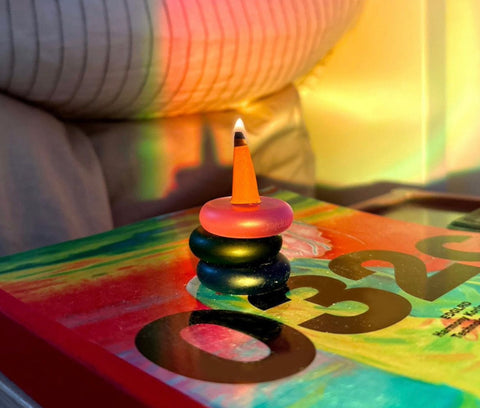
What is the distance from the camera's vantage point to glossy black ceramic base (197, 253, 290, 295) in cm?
56

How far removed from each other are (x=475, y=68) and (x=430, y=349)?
60 centimetres

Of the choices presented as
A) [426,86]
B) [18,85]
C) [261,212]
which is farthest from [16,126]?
[426,86]

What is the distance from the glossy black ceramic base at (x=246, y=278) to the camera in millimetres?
563

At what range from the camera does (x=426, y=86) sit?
0.99m

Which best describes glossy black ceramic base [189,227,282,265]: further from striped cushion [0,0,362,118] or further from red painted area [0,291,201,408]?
striped cushion [0,0,362,118]

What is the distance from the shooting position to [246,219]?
1.80 ft

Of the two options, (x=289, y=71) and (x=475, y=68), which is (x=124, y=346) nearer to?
(x=289, y=71)

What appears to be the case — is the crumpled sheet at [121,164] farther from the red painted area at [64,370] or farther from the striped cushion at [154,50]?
the red painted area at [64,370]

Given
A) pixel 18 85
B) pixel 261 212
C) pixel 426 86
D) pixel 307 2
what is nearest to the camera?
pixel 261 212

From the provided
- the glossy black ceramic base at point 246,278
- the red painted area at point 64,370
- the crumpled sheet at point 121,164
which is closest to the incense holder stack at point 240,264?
the glossy black ceramic base at point 246,278

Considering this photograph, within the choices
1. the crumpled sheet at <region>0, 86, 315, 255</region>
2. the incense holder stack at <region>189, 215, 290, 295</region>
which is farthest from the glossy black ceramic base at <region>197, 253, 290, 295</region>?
the crumpled sheet at <region>0, 86, 315, 255</region>

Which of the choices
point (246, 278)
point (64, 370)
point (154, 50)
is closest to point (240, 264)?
point (246, 278)

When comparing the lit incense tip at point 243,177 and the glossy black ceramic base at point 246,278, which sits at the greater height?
the lit incense tip at point 243,177

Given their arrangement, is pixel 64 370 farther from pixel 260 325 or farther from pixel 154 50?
pixel 154 50
